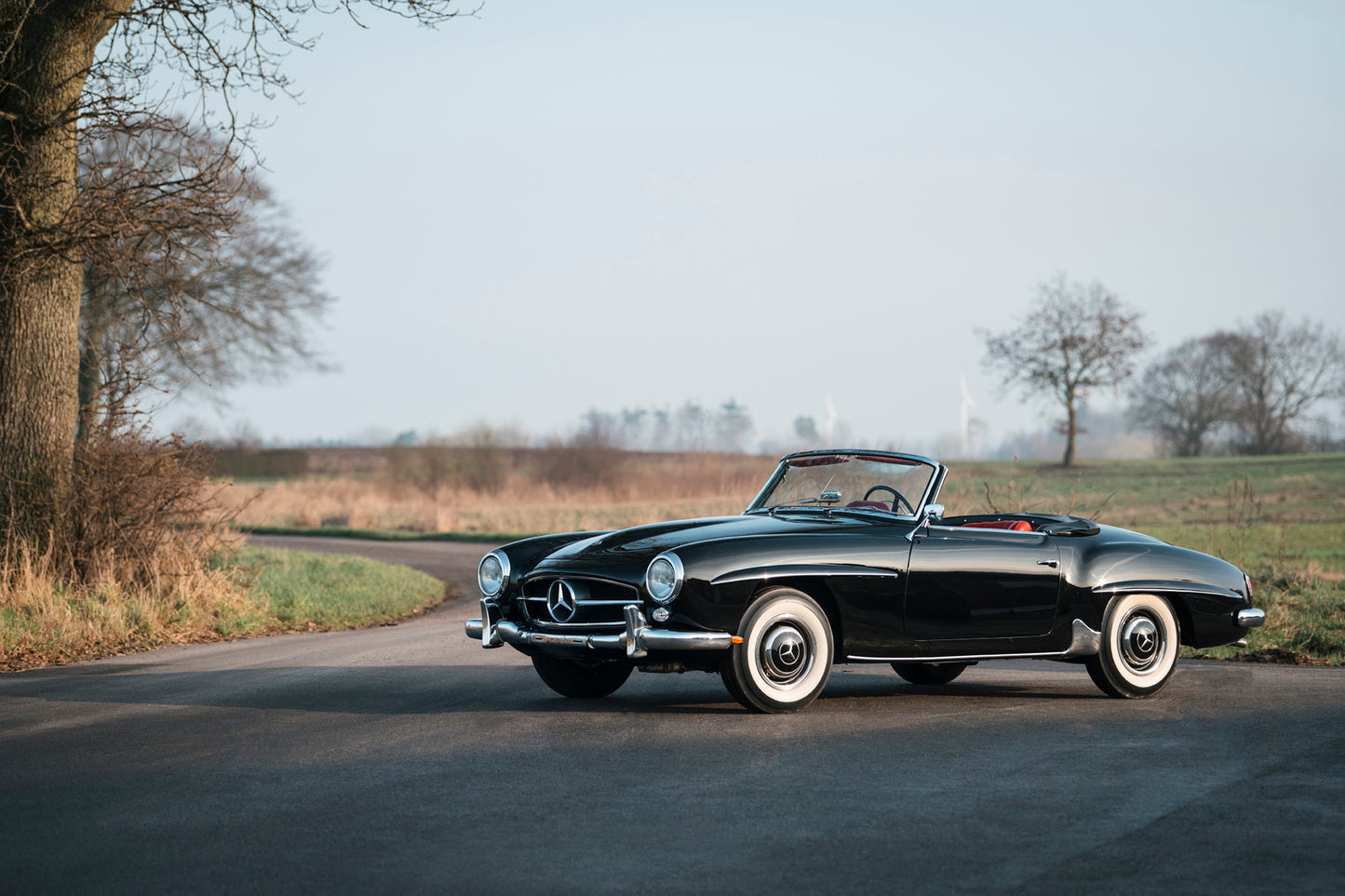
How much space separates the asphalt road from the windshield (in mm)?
1226

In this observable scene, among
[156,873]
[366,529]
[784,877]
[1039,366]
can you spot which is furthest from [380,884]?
[1039,366]

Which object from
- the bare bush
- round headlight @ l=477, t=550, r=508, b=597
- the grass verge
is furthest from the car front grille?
the bare bush

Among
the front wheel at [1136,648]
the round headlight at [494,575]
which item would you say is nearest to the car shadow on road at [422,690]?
the front wheel at [1136,648]

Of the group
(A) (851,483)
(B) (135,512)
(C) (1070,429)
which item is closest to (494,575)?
(A) (851,483)

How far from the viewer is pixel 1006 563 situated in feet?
25.6

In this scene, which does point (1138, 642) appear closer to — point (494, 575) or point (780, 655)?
point (780, 655)

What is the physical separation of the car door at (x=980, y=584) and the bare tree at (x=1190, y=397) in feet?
222

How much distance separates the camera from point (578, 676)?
8.16 meters

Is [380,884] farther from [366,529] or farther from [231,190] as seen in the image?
[366,529]

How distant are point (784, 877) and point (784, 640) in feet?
9.69

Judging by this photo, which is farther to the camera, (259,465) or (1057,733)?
(259,465)

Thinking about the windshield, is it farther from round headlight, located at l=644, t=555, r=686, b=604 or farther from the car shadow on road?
round headlight, located at l=644, t=555, r=686, b=604

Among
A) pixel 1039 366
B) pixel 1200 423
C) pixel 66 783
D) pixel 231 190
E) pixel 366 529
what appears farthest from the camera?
pixel 1200 423

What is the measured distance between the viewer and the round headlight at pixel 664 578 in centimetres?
692
